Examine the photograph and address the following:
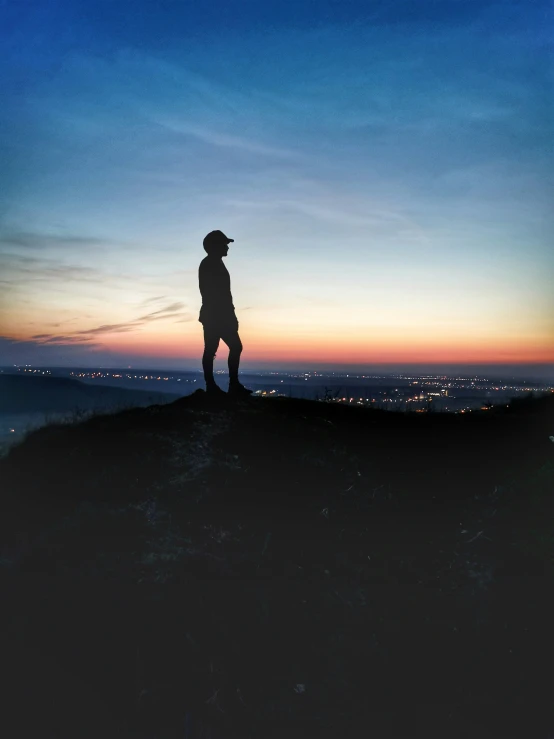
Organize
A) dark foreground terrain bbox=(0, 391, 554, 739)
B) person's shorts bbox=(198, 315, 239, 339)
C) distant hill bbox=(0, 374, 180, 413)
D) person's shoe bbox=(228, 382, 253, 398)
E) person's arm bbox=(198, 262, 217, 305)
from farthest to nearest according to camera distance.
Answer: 1. distant hill bbox=(0, 374, 180, 413)
2. person's shoe bbox=(228, 382, 253, 398)
3. person's arm bbox=(198, 262, 217, 305)
4. person's shorts bbox=(198, 315, 239, 339)
5. dark foreground terrain bbox=(0, 391, 554, 739)

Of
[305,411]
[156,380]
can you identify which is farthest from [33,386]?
[305,411]

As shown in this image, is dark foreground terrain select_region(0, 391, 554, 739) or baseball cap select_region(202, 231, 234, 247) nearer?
dark foreground terrain select_region(0, 391, 554, 739)

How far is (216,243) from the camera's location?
13305mm

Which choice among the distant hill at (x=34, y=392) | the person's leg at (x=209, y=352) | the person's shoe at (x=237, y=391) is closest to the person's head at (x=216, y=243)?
the person's leg at (x=209, y=352)

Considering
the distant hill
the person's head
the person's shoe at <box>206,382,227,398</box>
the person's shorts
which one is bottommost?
the distant hill

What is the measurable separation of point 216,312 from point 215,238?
184cm

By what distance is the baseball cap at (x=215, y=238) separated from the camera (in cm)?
1328

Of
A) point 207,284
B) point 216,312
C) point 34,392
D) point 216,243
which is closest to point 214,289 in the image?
point 207,284

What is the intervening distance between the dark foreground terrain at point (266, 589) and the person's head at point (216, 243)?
168 inches

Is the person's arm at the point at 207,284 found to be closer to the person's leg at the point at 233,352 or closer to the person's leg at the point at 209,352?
the person's leg at the point at 209,352

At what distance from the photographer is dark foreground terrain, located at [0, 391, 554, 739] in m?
7.36

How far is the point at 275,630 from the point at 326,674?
908mm

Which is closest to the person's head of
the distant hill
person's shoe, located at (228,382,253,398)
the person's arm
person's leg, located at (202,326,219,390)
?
the person's arm

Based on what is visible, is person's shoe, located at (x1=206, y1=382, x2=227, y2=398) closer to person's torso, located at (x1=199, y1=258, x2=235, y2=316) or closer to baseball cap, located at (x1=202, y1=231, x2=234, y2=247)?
person's torso, located at (x1=199, y1=258, x2=235, y2=316)
